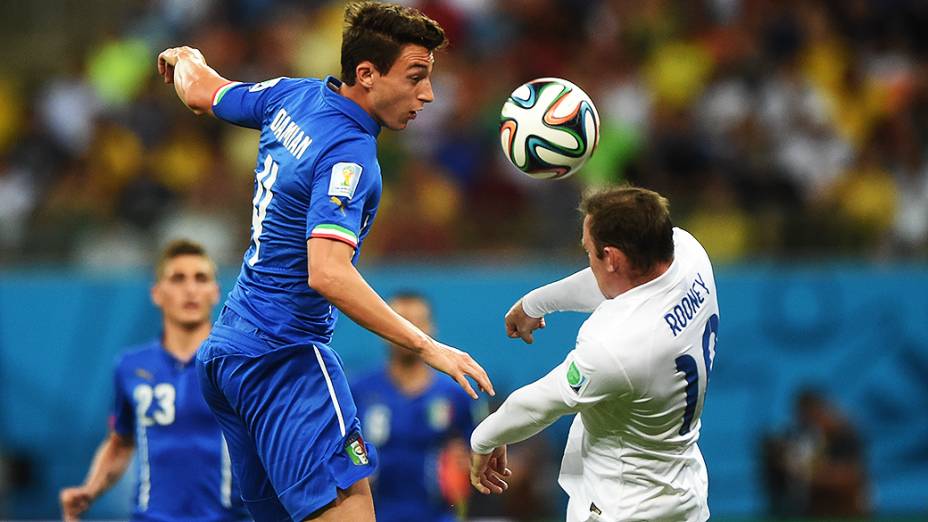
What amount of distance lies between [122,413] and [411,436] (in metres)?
2.20

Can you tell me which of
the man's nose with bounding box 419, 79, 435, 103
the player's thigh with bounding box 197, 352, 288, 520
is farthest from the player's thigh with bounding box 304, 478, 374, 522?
the man's nose with bounding box 419, 79, 435, 103

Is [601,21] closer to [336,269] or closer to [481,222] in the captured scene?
[481,222]

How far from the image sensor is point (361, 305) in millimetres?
4832

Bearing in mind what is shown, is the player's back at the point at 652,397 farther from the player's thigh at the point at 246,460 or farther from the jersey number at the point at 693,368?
the player's thigh at the point at 246,460

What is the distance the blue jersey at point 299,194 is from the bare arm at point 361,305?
3.9 inches

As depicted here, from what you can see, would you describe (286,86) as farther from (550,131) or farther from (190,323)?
(190,323)

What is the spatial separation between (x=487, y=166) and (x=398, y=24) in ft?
24.6

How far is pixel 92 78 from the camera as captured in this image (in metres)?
14.0

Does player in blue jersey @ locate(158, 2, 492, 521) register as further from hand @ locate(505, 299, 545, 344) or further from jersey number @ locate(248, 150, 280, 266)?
hand @ locate(505, 299, 545, 344)

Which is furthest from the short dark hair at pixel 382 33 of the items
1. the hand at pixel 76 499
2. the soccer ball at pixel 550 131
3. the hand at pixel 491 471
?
the hand at pixel 76 499

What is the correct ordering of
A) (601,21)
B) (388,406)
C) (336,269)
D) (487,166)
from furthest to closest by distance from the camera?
1. (601,21)
2. (487,166)
3. (388,406)
4. (336,269)

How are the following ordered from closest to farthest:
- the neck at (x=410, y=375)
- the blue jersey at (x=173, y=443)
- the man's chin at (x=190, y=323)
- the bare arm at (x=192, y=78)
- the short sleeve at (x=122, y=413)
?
the bare arm at (x=192, y=78)
the blue jersey at (x=173, y=443)
the short sleeve at (x=122, y=413)
the man's chin at (x=190, y=323)
the neck at (x=410, y=375)

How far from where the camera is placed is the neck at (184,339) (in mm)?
7301

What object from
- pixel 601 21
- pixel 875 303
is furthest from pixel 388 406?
pixel 601 21
